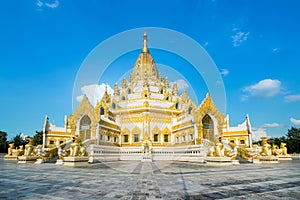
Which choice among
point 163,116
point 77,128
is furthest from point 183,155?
point 77,128

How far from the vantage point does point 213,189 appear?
5680 mm

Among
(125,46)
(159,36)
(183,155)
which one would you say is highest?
(159,36)

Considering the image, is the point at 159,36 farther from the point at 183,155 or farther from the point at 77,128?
the point at 77,128

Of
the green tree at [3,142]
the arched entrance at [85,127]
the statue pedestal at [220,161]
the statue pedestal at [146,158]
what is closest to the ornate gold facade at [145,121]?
the arched entrance at [85,127]

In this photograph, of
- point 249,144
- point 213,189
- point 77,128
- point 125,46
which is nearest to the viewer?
point 213,189

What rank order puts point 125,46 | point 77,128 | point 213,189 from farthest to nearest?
point 77,128 → point 125,46 → point 213,189

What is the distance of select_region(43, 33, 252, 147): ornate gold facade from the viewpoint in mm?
22473

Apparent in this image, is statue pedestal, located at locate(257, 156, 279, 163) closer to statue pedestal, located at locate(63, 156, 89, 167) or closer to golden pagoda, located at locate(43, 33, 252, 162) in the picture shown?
golden pagoda, located at locate(43, 33, 252, 162)

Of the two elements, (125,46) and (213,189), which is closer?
(213,189)

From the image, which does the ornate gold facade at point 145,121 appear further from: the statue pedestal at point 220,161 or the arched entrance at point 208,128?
the statue pedestal at point 220,161

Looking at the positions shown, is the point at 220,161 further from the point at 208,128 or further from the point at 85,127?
the point at 85,127

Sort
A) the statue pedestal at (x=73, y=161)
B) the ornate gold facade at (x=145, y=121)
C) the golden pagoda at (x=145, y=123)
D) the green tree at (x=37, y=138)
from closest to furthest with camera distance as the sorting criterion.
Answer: the statue pedestal at (x=73, y=161) < the golden pagoda at (x=145, y=123) < the ornate gold facade at (x=145, y=121) < the green tree at (x=37, y=138)

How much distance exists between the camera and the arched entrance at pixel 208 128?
22.2m

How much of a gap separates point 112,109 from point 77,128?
7.45m
